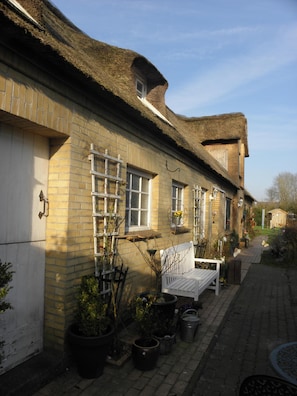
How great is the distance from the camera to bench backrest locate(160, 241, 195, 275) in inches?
228

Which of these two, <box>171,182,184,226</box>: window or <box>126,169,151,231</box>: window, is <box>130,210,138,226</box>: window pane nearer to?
<box>126,169,151,231</box>: window

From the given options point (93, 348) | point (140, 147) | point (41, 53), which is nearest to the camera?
point (41, 53)

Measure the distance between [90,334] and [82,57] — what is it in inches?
153

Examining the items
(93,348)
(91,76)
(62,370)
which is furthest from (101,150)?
(62,370)

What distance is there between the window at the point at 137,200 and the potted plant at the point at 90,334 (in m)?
1.93

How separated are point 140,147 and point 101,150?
1311 mm

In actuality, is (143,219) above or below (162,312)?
above

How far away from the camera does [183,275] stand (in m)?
6.59

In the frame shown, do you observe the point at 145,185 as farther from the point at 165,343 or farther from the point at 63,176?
the point at 165,343

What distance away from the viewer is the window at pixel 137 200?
5.33 metres

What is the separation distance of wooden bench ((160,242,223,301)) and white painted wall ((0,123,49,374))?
8.71 feet

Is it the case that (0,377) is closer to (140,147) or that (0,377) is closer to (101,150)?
(101,150)

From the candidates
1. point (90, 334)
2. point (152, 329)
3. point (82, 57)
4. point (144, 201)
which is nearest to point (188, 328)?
point (152, 329)

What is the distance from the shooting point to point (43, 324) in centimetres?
360
